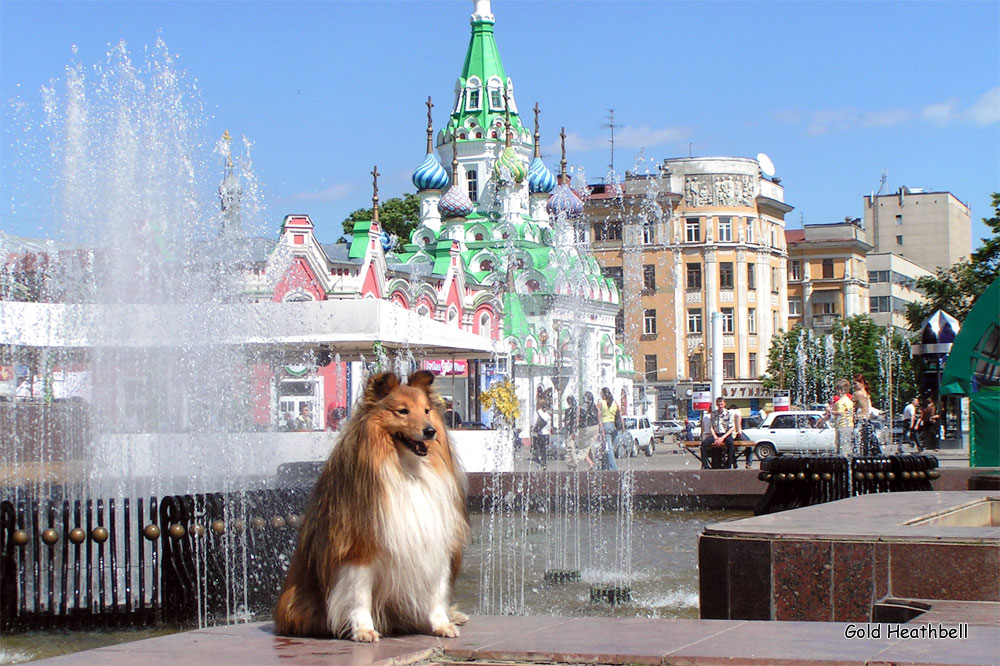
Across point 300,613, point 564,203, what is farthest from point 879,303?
point 300,613

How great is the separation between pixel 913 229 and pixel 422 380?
9678cm

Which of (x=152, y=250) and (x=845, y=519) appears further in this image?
(x=152, y=250)

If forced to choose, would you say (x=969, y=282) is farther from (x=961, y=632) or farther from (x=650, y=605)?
(x=961, y=632)

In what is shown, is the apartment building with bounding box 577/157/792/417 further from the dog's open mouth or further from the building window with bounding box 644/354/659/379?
the dog's open mouth

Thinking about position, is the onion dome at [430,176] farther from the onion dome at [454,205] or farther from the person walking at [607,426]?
the person walking at [607,426]

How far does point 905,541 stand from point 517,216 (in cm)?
5292

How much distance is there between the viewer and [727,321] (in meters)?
72.7

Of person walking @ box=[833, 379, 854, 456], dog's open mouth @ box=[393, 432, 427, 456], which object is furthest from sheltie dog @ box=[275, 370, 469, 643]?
person walking @ box=[833, 379, 854, 456]

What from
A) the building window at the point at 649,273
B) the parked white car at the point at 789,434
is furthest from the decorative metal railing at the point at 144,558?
the building window at the point at 649,273

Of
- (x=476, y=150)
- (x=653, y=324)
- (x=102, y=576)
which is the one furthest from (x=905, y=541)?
(x=653, y=324)

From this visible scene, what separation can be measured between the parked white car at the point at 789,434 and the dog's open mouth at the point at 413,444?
89.5ft

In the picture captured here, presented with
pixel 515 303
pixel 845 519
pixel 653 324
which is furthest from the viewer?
pixel 653 324

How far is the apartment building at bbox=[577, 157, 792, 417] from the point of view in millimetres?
71562

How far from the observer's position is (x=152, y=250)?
1514 centimetres
